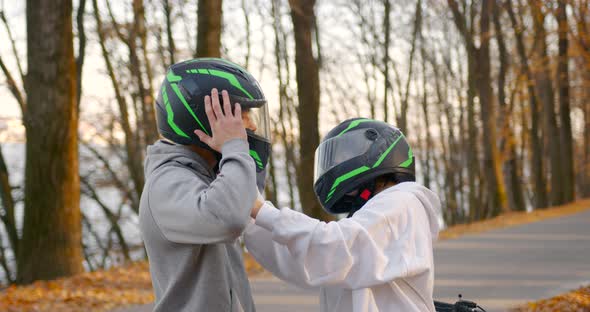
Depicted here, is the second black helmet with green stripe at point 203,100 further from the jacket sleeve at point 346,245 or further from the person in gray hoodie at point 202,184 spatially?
the jacket sleeve at point 346,245

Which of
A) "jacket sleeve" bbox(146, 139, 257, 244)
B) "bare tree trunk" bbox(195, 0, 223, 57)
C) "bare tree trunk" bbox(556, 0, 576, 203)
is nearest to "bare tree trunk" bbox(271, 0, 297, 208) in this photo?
"bare tree trunk" bbox(556, 0, 576, 203)

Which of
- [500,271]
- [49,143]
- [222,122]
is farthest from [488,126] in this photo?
[222,122]

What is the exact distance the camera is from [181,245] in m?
2.53

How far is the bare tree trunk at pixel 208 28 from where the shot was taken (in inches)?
459

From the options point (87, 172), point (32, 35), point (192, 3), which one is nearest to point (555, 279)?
point (32, 35)

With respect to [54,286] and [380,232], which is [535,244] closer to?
[54,286]

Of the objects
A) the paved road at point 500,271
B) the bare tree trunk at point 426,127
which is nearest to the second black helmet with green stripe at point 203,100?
the paved road at point 500,271

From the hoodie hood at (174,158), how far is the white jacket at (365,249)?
0.29 metres

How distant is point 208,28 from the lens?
11.7 meters

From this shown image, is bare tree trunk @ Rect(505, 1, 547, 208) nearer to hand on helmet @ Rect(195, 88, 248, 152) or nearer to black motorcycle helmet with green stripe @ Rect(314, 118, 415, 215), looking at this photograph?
black motorcycle helmet with green stripe @ Rect(314, 118, 415, 215)

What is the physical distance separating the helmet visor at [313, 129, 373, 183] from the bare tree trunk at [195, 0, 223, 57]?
8.73 m

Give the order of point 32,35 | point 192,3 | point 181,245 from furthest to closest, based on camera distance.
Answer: point 192,3, point 32,35, point 181,245

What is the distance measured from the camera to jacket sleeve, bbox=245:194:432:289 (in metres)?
2.57

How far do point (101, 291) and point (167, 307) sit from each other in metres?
7.23
